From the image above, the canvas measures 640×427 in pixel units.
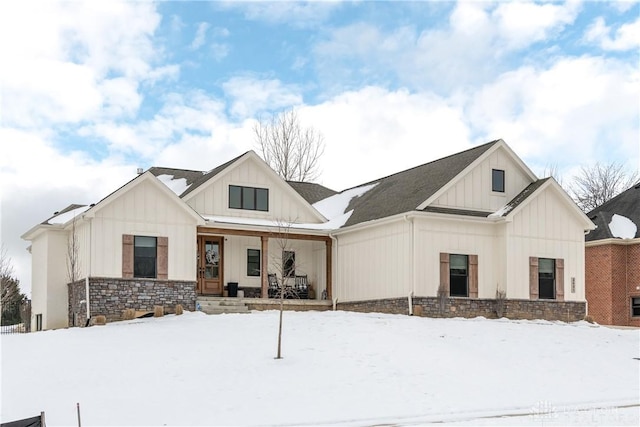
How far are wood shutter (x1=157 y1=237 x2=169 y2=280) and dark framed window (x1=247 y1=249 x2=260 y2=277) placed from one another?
15.0ft

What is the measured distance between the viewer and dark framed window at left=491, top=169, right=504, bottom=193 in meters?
28.0

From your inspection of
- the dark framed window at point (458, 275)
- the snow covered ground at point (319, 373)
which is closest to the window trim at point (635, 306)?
the snow covered ground at point (319, 373)

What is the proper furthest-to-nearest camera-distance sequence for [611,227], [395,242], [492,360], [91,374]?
1. [611,227]
2. [395,242]
3. [492,360]
4. [91,374]

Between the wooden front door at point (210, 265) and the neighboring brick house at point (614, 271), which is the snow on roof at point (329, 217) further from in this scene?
the neighboring brick house at point (614, 271)

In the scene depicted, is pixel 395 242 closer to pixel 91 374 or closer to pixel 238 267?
pixel 238 267

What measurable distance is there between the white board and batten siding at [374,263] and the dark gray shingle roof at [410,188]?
0.62 metres

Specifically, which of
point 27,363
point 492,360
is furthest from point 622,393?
point 27,363

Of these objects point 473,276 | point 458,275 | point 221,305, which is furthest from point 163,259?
point 473,276

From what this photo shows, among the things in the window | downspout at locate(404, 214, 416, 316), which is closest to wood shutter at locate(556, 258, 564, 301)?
downspout at locate(404, 214, 416, 316)

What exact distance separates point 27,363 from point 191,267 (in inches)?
318

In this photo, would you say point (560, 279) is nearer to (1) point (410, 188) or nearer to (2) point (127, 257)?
(1) point (410, 188)

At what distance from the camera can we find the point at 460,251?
26578mm

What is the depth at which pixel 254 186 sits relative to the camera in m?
28.9

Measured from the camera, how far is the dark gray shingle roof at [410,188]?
27114 millimetres
